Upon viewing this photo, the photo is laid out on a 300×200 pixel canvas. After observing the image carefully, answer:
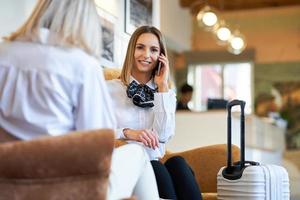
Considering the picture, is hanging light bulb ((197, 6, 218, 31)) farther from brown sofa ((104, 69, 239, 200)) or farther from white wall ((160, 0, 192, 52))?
brown sofa ((104, 69, 239, 200))

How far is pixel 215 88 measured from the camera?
40.0 feet

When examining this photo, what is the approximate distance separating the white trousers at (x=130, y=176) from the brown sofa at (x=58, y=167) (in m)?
0.13

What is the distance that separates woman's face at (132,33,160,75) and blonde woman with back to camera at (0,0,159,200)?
0.91 meters

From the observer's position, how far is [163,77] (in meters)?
2.77

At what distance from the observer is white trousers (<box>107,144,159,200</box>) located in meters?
1.79

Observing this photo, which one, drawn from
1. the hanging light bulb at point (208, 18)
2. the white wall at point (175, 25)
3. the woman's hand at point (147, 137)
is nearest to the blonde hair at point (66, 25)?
the woman's hand at point (147, 137)

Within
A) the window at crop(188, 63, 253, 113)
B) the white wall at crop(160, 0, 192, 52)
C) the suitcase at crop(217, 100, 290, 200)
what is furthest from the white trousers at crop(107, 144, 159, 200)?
the window at crop(188, 63, 253, 113)

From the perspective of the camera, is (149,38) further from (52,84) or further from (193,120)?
(193,120)

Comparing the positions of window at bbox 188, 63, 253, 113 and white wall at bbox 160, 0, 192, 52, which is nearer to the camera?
white wall at bbox 160, 0, 192, 52

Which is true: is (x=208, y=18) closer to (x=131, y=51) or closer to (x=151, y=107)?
(x=131, y=51)

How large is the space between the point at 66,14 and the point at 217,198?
1390 mm

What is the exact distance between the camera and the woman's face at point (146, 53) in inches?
110

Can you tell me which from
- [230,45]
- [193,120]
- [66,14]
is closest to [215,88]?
[230,45]

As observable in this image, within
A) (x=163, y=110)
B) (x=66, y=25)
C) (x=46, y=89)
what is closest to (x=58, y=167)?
(x=46, y=89)
